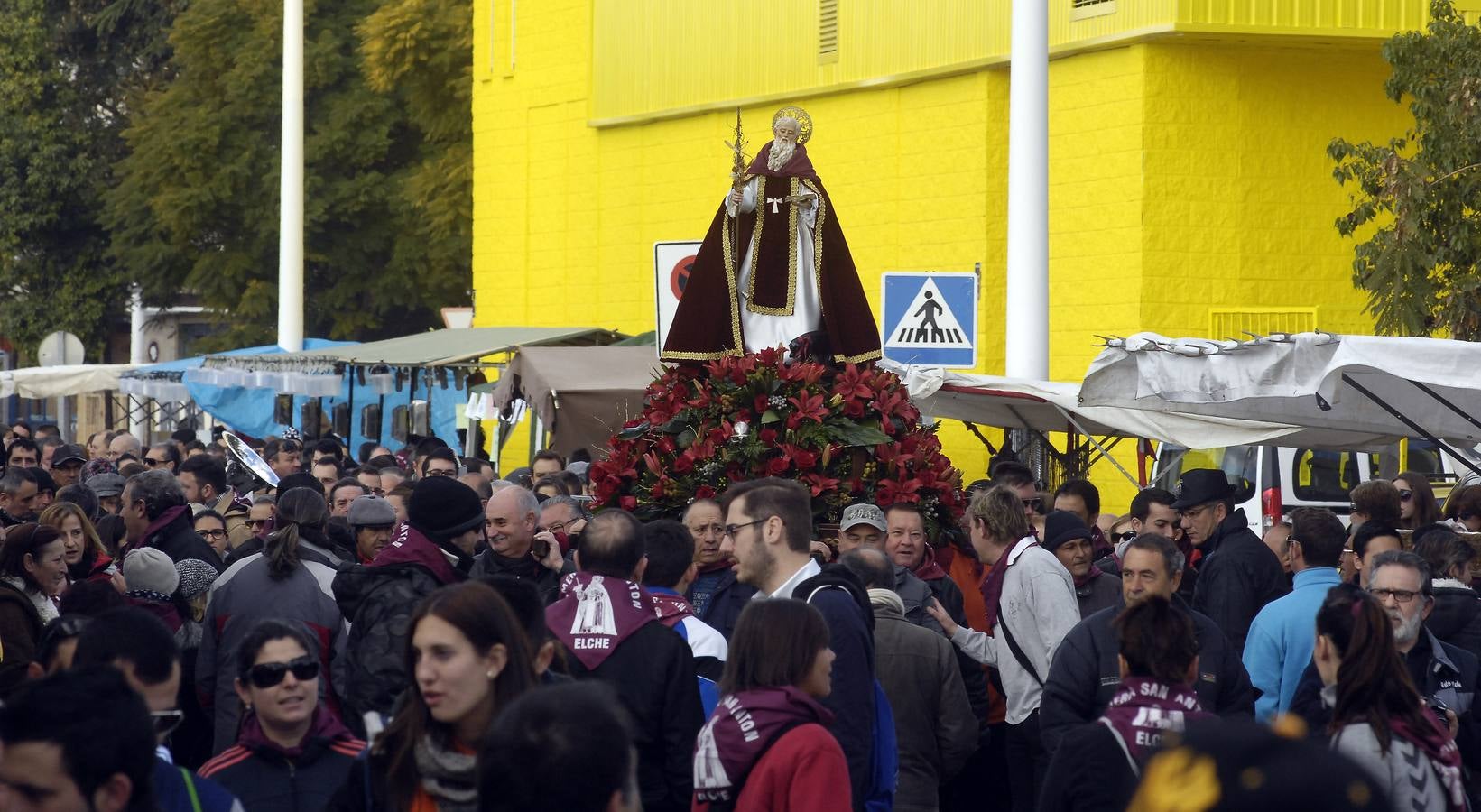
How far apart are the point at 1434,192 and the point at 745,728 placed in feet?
38.3

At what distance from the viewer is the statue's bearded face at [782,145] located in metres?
9.35

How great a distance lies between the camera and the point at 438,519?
6.92 meters

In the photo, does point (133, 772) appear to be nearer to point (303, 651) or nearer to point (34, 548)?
point (303, 651)

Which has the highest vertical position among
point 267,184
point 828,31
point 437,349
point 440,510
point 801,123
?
point 828,31

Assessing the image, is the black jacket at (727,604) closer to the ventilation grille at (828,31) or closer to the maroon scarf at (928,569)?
the maroon scarf at (928,569)

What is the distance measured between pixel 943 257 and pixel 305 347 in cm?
1477

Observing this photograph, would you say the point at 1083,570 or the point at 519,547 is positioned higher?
the point at 519,547

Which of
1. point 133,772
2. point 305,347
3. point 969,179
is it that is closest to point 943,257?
point 969,179

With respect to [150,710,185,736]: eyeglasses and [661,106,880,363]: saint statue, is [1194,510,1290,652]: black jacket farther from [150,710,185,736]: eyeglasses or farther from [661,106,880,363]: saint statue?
[150,710,185,736]: eyeglasses

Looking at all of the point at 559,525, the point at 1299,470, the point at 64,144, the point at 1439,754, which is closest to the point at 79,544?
the point at 559,525

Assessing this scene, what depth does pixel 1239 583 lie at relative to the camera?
28.8 feet

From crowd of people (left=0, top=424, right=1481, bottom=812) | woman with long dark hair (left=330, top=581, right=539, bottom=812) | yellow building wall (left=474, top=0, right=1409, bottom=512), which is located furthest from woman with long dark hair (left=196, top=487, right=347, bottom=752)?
yellow building wall (left=474, top=0, right=1409, bottom=512)

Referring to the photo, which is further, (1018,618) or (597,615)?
(1018,618)

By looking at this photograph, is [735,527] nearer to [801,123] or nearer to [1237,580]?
[1237,580]
